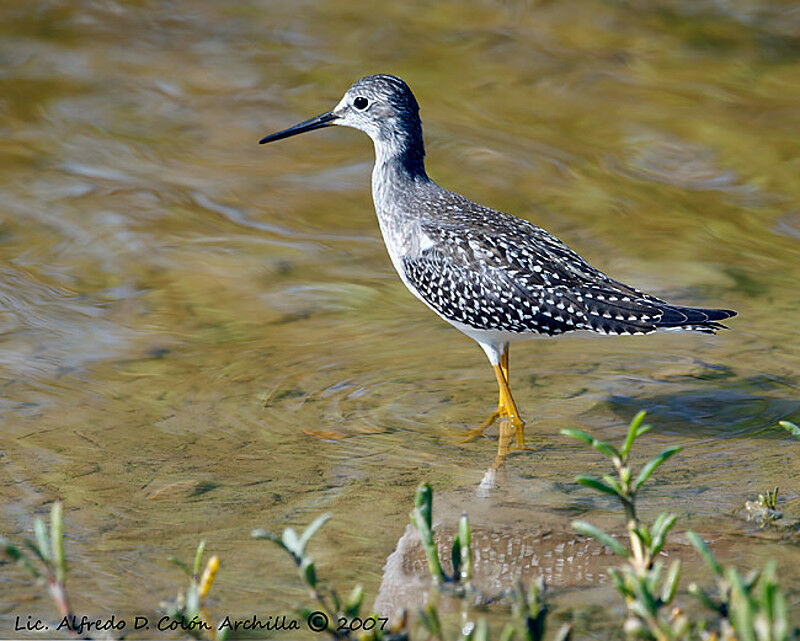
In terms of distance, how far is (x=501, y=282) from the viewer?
7.79 meters

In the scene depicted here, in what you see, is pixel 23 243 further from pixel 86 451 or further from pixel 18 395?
pixel 86 451

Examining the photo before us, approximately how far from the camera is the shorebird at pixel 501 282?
763 cm

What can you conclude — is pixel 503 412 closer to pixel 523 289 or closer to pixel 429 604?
pixel 523 289

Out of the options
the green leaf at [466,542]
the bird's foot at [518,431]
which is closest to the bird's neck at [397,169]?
the bird's foot at [518,431]

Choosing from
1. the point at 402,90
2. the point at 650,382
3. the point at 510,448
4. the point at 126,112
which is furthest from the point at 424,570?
the point at 126,112

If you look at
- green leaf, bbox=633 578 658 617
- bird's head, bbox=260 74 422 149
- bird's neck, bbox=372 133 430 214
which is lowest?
green leaf, bbox=633 578 658 617

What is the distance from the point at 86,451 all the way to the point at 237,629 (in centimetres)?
236

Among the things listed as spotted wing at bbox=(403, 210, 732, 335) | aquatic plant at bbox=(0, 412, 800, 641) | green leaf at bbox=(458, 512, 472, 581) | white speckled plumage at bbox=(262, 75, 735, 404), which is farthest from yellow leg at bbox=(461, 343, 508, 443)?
aquatic plant at bbox=(0, 412, 800, 641)

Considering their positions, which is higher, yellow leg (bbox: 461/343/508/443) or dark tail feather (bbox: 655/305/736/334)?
dark tail feather (bbox: 655/305/736/334)

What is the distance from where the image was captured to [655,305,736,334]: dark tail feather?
748 cm

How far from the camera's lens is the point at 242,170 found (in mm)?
11844

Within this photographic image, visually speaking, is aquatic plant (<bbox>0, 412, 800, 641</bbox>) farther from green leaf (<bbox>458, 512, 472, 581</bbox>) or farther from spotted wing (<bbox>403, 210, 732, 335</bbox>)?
spotted wing (<bbox>403, 210, 732, 335</bbox>)

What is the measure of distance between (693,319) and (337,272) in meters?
3.69

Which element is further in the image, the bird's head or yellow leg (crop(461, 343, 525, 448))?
the bird's head
